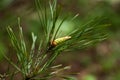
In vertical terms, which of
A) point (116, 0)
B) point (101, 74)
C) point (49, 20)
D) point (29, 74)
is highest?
point (116, 0)

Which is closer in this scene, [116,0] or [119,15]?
[119,15]

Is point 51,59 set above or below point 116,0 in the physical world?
below

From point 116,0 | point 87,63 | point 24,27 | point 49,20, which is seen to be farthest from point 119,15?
point 49,20

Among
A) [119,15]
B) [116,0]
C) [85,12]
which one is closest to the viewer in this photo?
[85,12]

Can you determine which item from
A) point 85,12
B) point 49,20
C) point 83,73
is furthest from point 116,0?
point 49,20

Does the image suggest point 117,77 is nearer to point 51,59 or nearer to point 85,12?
point 85,12

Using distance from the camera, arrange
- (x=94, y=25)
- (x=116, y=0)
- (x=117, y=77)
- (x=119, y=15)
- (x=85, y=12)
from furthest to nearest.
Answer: (x=116, y=0) < (x=119, y=15) < (x=85, y=12) < (x=117, y=77) < (x=94, y=25)

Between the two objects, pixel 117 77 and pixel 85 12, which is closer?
pixel 117 77

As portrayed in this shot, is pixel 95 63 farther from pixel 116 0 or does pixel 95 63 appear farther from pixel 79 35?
pixel 79 35

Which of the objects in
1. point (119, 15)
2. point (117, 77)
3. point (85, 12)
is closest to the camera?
point (117, 77)
